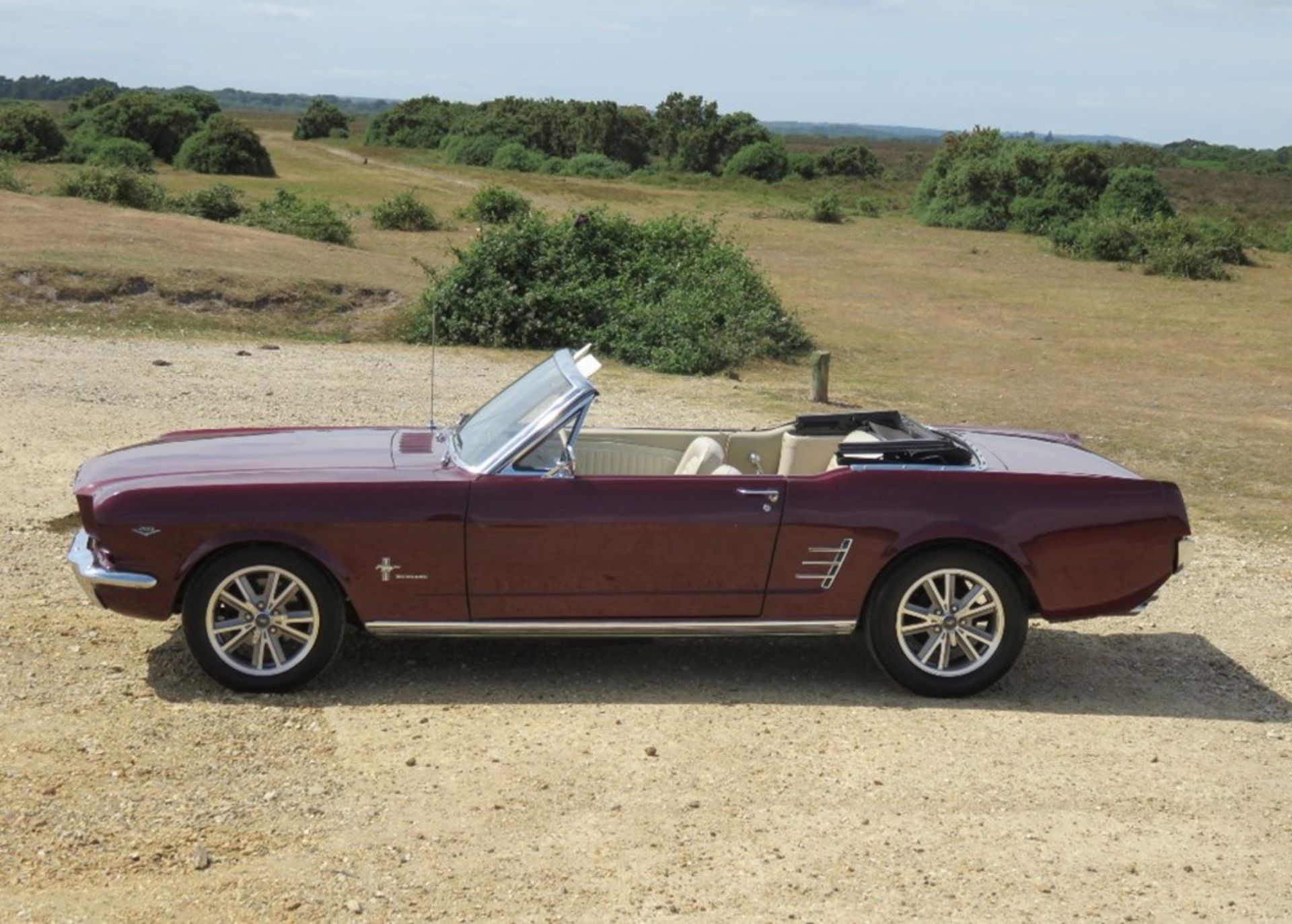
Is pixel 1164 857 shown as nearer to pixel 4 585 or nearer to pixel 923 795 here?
pixel 923 795

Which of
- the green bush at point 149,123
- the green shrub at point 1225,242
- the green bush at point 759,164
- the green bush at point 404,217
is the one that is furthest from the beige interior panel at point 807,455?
the green bush at point 759,164

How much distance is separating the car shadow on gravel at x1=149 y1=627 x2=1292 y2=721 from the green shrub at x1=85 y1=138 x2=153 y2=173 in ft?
126

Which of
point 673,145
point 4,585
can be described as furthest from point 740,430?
point 673,145

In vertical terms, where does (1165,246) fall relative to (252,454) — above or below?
below

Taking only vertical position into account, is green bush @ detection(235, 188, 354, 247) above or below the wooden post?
above

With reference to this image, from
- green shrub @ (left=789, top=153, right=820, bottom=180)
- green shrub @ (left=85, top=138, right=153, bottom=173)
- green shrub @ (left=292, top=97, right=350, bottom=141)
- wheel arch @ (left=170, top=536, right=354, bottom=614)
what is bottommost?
wheel arch @ (left=170, top=536, right=354, bottom=614)

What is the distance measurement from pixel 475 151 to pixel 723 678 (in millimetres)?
64270

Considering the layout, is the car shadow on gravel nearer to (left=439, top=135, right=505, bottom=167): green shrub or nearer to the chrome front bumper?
the chrome front bumper

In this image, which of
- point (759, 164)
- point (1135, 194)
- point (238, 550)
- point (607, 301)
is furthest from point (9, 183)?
point (759, 164)

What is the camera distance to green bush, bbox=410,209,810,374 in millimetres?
18266

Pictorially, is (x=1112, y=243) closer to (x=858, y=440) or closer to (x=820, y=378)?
(x=820, y=378)

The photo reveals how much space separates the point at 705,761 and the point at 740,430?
2.01 meters

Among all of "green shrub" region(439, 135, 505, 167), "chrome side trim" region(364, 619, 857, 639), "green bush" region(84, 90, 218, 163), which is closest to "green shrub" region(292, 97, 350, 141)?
"green shrub" region(439, 135, 505, 167)

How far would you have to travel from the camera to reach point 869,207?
50781 mm
